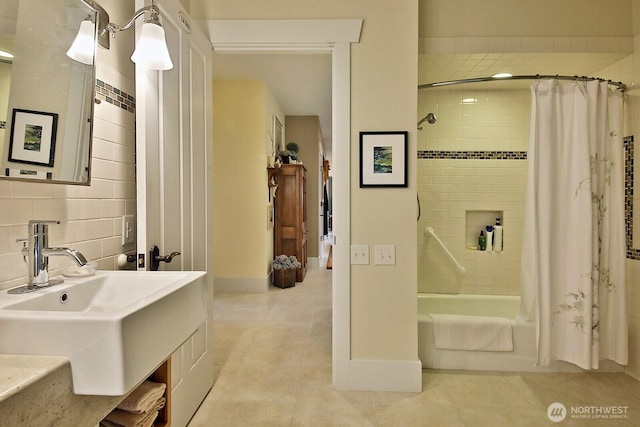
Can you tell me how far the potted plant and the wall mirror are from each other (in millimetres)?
3519

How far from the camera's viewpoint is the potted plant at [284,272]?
4.69m

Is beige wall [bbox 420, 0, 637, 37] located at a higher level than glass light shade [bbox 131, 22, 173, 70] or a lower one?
higher

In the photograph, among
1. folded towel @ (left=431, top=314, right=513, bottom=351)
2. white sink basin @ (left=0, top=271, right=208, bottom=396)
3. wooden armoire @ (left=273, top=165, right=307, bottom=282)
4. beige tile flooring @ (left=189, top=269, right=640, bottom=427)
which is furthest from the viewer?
wooden armoire @ (left=273, top=165, right=307, bottom=282)

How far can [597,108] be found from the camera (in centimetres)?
222

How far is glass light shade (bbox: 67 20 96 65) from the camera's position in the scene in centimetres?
124

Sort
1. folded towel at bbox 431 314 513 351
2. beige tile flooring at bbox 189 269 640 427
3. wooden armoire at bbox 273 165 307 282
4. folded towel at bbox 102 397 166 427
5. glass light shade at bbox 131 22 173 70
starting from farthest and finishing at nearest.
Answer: wooden armoire at bbox 273 165 307 282 < folded towel at bbox 431 314 513 351 < beige tile flooring at bbox 189 269 640 427 < glass light shade at bbox 131 22 173 70 < folded towel at bbox 102 397 166 427

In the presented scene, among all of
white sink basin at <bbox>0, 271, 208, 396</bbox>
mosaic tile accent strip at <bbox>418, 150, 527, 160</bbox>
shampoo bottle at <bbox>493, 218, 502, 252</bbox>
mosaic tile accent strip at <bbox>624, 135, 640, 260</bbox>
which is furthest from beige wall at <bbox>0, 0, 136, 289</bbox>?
mosaic tile accent strip at <bbox>624, 135, 640, 260</bbox>

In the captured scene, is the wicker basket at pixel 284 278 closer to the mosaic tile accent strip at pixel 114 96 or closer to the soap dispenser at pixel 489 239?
the soap dispenser at pixel 489 239

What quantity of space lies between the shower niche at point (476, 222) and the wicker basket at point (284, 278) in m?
2.47

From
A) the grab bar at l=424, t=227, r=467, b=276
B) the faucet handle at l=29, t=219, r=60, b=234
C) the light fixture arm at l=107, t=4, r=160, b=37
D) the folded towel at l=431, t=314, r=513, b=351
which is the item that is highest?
the light fixture arm at l=107, t=4, r=160, b=37

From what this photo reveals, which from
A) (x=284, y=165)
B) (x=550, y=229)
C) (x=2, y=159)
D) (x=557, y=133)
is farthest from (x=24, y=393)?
(x=284, y=165)

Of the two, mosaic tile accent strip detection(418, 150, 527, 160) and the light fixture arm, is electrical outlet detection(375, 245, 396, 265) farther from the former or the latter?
the light fixture arm

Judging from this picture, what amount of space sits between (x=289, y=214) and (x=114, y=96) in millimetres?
3776

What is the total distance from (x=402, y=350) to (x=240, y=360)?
123 centimetres
